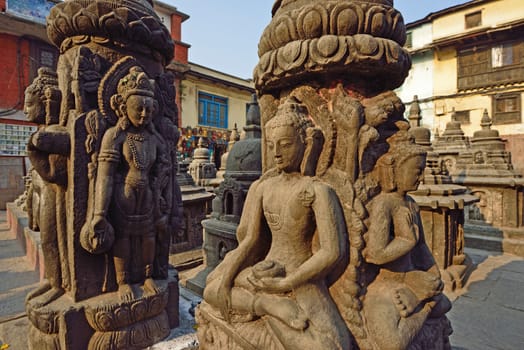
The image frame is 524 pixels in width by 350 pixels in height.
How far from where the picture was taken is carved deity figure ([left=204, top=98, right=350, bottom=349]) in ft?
5.27

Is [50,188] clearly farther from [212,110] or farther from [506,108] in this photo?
[506,108]

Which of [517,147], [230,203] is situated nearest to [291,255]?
[230,203]

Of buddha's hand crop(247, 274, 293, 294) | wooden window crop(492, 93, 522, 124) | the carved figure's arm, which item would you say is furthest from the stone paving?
wooden window crop(492, 93, 522, 124)

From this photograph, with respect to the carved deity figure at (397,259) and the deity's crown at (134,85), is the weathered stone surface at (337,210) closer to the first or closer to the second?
the carved deity figure at (397,259)

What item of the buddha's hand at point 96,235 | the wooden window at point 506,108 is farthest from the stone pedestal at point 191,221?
the wooden window at point 506,108

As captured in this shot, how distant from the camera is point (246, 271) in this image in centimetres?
194

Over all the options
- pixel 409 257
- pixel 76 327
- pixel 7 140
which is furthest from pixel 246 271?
pixel 7 140

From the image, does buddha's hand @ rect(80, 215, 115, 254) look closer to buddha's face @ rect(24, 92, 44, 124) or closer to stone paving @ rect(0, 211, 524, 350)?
stone paving @ rect(0, 211, 524, 350)

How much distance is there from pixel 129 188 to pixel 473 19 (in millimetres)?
22384

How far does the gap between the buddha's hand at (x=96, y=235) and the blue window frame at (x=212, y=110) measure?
1940 cm

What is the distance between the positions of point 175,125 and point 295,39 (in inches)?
76.5

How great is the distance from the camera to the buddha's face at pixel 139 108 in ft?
8.87

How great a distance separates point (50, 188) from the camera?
2.80m

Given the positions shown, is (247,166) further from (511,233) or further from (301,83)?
(511,233)
